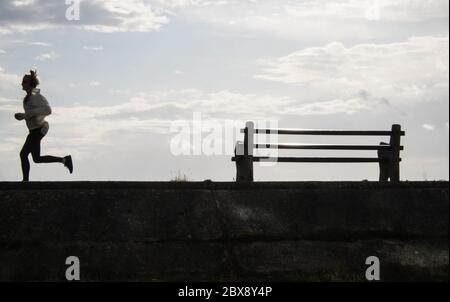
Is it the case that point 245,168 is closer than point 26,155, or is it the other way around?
point 26,155

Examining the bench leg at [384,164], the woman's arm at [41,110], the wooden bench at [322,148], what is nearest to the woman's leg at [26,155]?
the woman's arm at [41,110]

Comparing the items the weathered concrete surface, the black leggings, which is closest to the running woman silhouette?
A: the black leggings

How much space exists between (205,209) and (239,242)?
105cm

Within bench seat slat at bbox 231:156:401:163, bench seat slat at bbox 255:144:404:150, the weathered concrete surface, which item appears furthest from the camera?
bench seat slat at bbox 255:144:404:150

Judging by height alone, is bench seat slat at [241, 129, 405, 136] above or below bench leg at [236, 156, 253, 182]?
above

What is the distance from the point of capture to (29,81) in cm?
1295

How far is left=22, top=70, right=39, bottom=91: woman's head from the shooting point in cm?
1294

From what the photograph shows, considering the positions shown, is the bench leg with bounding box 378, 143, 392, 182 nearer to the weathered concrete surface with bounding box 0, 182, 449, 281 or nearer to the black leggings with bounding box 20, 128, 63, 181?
the weathered concrete surface with bounding box 0, 182, 449, 281

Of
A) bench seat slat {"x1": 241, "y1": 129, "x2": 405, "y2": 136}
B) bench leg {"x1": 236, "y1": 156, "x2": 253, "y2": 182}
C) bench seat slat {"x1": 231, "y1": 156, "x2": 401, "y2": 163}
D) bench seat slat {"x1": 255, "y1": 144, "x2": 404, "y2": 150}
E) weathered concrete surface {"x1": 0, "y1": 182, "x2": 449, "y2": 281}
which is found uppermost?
bench seat slat {"x1": 241, "y1": 129, "x2": 405, "y2": 136}

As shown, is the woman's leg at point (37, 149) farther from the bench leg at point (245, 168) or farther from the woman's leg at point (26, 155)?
the bench leg at point (245, 168)

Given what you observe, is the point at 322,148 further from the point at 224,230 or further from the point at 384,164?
the point at 224,230

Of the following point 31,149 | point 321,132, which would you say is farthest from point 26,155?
point 321,132

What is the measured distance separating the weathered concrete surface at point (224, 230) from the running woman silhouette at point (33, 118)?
0.95m

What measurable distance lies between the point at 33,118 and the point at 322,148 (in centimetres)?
632
